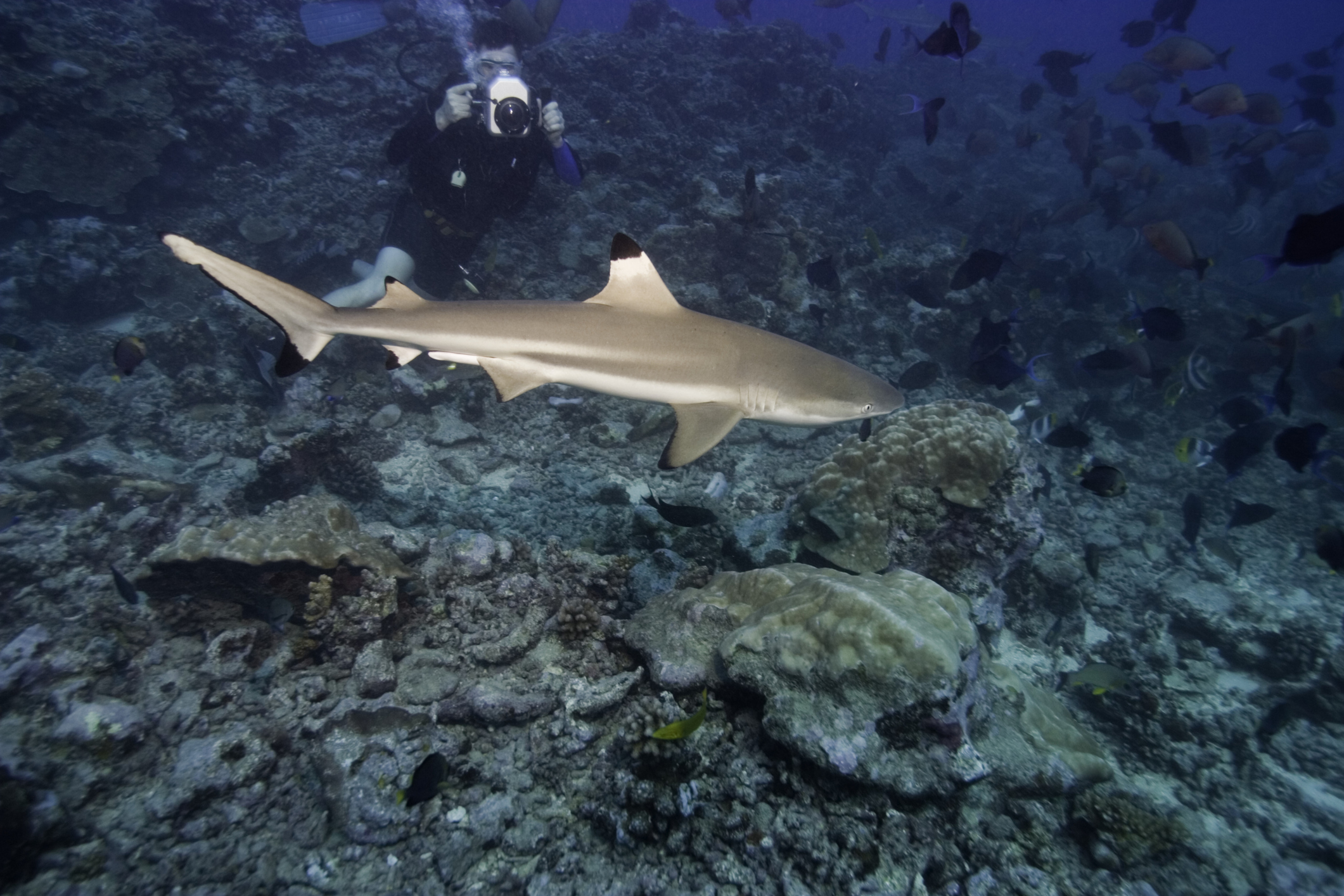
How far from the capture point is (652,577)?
504 centimetres

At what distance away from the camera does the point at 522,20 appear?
1823 cm

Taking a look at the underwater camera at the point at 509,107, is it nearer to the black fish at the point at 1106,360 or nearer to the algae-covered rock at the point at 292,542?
the algae-covered rock at the point at 292,542

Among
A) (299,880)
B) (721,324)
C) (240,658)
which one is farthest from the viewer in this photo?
(240,658)

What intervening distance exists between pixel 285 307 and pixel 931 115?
32.2 ft

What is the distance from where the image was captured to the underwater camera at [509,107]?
7.57m

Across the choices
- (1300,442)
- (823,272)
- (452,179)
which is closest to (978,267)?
(823,272)

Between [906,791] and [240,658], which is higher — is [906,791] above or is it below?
above

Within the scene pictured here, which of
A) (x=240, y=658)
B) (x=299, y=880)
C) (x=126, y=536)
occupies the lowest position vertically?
(x=126, y=536)

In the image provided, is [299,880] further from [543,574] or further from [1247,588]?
[1247,588]

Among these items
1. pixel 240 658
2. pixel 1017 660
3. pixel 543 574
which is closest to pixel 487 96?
pixel 543 574

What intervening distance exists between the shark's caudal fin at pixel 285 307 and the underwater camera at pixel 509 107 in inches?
213

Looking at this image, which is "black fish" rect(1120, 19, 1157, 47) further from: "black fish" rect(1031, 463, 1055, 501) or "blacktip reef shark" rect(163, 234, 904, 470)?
"blacktip reef shark" rect(163, 234, 904, 470)

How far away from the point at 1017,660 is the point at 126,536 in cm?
1042

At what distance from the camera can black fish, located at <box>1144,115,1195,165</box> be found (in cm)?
1018
